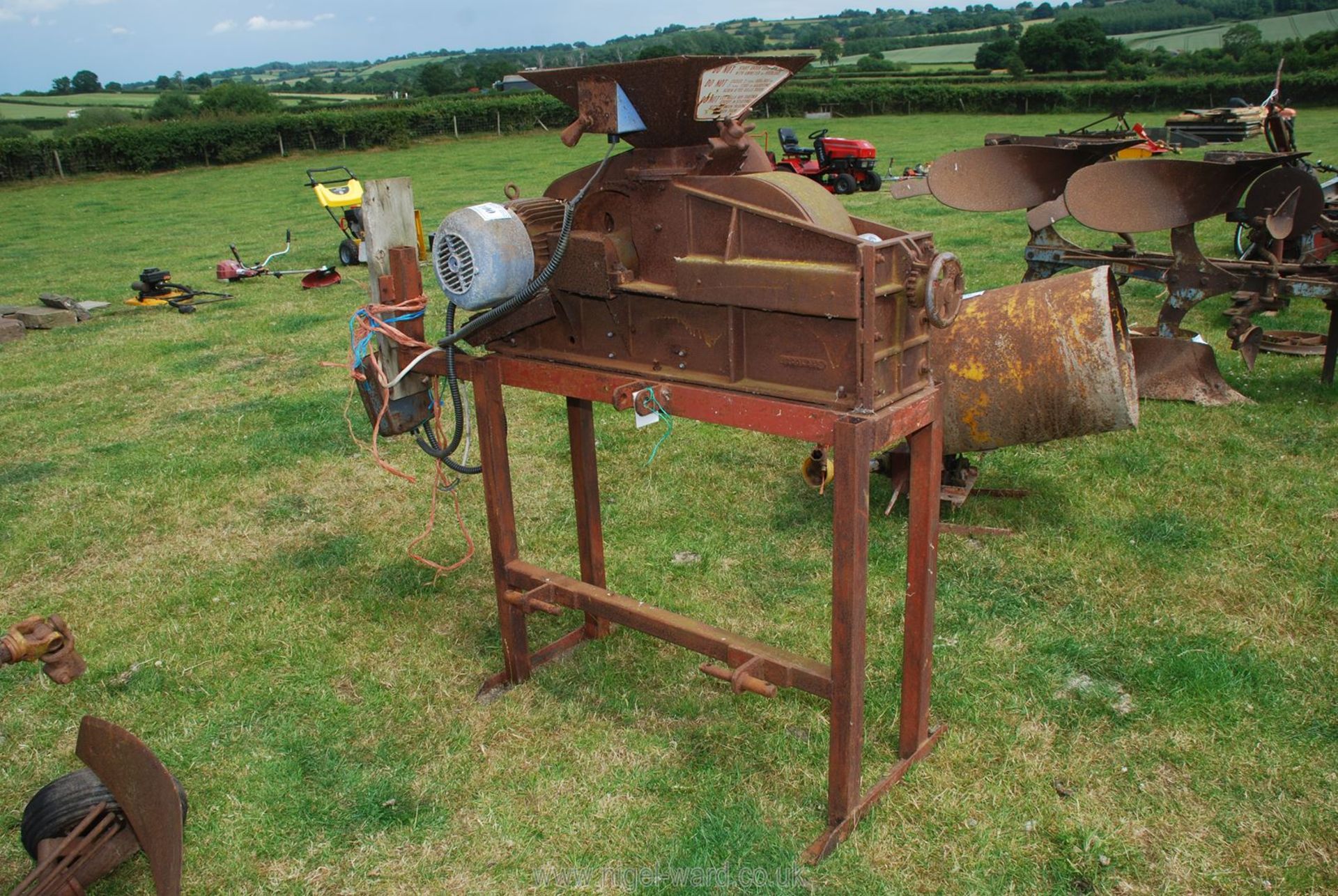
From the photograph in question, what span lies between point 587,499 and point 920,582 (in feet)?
4.98

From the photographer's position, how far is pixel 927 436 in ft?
10.2

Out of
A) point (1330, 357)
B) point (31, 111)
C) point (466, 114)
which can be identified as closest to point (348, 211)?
point (1330, 357)

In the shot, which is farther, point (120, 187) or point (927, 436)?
point (120, 187)

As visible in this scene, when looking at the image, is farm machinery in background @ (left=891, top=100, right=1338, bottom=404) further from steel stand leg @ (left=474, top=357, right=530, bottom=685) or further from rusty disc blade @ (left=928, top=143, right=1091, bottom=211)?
steel stand leg @ (left=474, top=357, right=530, bottom=685)

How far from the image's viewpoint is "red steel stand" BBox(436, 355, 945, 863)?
280 cm

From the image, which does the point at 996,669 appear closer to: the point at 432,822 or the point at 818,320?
the point at 818,320

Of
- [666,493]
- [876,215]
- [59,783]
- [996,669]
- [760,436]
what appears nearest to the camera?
[59,783]

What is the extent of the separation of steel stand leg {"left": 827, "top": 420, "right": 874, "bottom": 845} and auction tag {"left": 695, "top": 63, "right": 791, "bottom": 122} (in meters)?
1.04

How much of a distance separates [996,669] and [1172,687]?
624 millimetres

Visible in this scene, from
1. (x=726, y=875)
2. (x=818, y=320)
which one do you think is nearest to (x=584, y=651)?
(x=726, y=875)

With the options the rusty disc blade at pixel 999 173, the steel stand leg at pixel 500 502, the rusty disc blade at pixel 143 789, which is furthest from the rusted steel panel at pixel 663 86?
the rusty disc blade at pixel 999 173

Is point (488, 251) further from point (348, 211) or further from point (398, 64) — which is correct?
point (398, 64)

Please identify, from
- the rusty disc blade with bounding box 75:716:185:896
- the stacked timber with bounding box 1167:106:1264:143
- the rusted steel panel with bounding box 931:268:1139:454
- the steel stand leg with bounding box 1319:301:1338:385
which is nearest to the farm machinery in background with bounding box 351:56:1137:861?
the rusted steel panel with bounding box 931:268:1139:454

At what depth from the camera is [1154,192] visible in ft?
20.5
